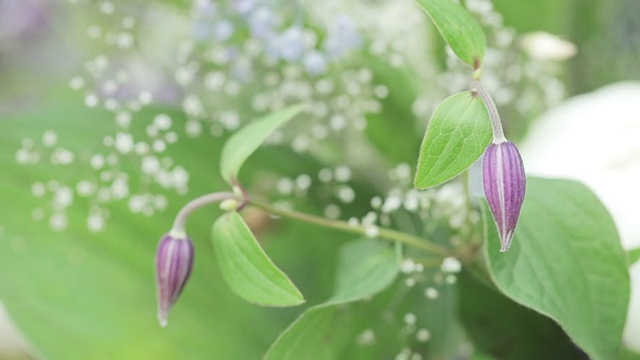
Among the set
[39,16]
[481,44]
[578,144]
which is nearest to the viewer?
[481,44]

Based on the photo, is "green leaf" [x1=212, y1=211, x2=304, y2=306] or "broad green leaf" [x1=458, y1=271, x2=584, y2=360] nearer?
"green leaf" [x1=212, y1=211, x2=304, y2=306]

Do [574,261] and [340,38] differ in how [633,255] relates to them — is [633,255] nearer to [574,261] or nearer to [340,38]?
[574,261]

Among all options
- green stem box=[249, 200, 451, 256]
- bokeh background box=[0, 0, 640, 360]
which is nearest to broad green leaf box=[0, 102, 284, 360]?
bokeh background box=[0, 0, 640, 360]

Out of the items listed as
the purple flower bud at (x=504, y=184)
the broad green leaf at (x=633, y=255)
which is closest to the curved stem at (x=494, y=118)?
the purple flower bud at (x=504, y=184)

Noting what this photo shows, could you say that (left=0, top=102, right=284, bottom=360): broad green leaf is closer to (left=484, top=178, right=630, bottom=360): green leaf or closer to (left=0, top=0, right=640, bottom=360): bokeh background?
(left=0, top=0, right=640, bottom=360): bokeh background

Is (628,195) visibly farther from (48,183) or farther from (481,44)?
(48,183)

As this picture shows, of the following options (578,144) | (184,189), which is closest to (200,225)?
(184,189)
